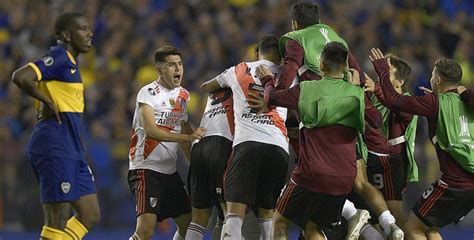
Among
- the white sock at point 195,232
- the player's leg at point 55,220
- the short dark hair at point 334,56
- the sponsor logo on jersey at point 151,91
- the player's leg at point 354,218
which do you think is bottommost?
the white sock at point 195,232

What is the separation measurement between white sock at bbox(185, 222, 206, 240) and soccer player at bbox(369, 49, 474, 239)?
1.92 metres

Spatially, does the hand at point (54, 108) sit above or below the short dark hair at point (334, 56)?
below

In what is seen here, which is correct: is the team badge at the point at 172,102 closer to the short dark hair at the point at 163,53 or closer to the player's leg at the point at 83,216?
the short dark hair at the point at 163,53

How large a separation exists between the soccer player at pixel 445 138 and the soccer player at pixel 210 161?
154cm

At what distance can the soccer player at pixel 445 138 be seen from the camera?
31.5 feet

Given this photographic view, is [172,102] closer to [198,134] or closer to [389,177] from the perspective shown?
[198,134]

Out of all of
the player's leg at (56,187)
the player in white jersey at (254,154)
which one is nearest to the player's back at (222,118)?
the player in white jersey at (254,154)

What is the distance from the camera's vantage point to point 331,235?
10.9 metres

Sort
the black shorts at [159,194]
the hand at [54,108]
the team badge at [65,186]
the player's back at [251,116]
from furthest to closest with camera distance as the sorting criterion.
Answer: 1. the black shorts at [159,194]
2. the player's back at [251,116]
3. the team badge at [65,186]
4. the hand at [54,108]

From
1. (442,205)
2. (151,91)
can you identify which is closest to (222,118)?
(151,91)

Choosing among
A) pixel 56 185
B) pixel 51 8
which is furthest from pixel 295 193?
pixel 51 8

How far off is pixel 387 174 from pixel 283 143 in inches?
47.3

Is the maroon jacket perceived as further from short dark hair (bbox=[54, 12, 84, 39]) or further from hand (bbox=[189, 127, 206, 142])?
short dark hair (bbox=[54, 12, 84, 39])

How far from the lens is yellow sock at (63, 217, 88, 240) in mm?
9523
